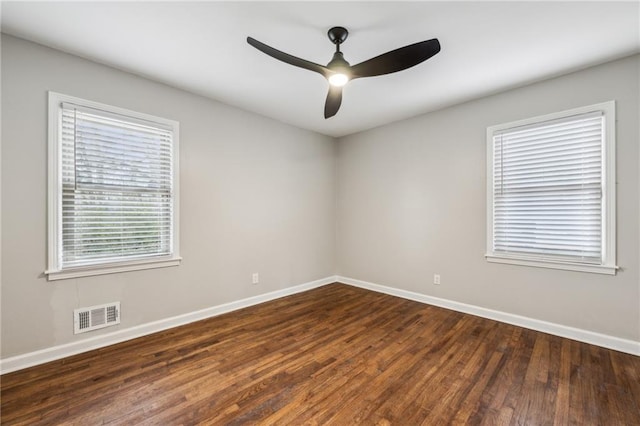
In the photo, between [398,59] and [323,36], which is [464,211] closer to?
[398,59]

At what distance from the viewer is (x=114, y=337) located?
258cm

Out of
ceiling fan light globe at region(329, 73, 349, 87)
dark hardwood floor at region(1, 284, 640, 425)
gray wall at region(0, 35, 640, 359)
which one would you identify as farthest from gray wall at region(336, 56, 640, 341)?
ceiling fan light globe at region(329, 73, 349, 87)

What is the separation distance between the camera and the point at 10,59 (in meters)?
2.12

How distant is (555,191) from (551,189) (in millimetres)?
38

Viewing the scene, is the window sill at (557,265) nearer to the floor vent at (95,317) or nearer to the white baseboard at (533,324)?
the white baseboard at (533,324)

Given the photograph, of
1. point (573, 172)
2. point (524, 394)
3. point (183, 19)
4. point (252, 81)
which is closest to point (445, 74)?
point (573, 172)

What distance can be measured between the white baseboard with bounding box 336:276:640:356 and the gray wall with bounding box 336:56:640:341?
0.05 m

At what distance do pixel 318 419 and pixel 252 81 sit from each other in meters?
2.98

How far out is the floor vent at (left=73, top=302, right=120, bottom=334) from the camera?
7.89 ft

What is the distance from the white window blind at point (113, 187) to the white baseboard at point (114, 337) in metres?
0.70

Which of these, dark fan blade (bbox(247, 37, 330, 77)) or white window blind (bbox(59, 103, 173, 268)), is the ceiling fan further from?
white window blind (bbox(59, 103, 173, 268))

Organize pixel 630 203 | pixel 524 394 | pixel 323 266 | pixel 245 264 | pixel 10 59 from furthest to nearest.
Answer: pixel 323 266 < pixel 245 264 < pixel 630 203 < pixel 10 59 < pixel 524 394

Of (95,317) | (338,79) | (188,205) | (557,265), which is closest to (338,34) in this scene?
(338,79)

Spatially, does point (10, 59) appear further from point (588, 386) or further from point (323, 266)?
point (588, 386)
